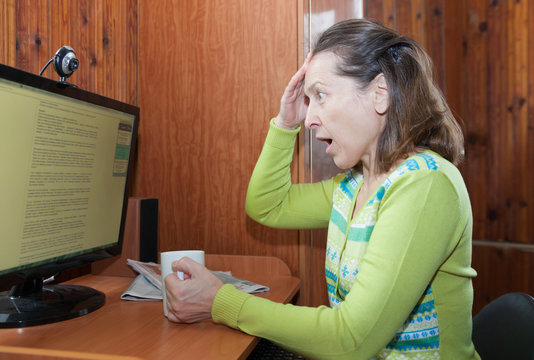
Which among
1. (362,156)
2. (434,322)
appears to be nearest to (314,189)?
(362,156)

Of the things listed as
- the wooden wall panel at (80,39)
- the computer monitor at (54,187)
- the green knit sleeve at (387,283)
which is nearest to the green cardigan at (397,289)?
the green knit sleeve at (387,283)

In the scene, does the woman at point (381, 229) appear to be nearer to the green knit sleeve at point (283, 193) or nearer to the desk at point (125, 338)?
the desk at point (125, 338)

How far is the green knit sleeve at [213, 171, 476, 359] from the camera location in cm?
81

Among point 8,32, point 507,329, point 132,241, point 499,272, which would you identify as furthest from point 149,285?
point 499,272

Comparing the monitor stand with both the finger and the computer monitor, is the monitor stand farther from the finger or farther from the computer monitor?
the finger

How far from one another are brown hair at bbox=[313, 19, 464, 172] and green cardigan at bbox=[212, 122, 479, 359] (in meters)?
0.06

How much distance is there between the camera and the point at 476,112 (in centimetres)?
273

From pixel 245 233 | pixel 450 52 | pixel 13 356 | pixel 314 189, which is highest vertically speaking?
pixel 450 52

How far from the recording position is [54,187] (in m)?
1.04

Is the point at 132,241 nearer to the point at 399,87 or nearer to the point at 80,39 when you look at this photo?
Answer: the point at 80,39

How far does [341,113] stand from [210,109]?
2.29 ft

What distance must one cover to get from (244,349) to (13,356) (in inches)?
15.2

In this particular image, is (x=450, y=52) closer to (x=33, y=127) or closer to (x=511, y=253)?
(x=511, y=253)

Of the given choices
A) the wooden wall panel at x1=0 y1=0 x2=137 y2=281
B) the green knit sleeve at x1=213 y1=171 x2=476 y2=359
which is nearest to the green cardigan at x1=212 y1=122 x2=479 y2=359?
the green knit sleeve at x1=213 y1=171 x2=476 y2=359
